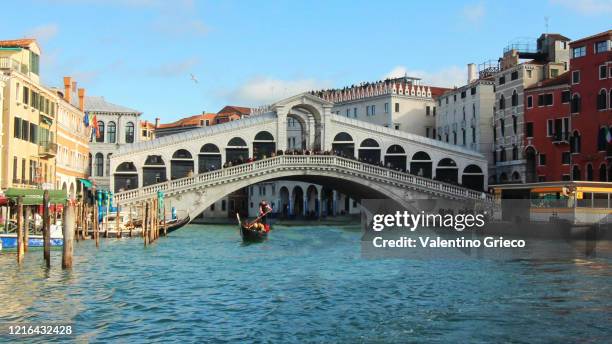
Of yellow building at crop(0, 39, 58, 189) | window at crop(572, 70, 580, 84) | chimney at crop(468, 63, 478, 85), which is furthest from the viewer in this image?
chimney at crop(468, 63, 478, 85)

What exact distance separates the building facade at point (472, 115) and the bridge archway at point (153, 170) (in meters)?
18.2

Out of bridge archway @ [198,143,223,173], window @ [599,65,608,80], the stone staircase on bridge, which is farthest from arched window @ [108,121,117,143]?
window @ [599,65,608,80]

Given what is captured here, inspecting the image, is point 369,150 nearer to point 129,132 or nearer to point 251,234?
point 251,234

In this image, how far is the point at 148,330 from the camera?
504 inches

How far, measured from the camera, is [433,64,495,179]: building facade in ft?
157

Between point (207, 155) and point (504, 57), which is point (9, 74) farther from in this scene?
point (504, 57)

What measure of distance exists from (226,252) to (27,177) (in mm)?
9890

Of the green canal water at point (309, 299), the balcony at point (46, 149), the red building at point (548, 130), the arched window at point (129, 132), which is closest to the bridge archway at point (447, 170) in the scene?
the red building at point (548, 130)

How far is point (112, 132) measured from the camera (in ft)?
186

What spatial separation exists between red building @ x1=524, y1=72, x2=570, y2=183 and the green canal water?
56.3ft

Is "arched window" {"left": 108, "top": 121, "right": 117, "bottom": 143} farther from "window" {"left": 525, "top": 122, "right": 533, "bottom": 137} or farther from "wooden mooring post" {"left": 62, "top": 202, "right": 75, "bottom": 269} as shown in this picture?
"wooden mooring post" {"left": 62, "top": 202, "right": 75, "bottom": 269}

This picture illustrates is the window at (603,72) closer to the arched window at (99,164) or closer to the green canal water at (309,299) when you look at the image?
the green canal water at (309,299)

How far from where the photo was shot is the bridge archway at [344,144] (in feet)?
149

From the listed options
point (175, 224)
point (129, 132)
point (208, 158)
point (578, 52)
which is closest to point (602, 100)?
point (578, 52)
